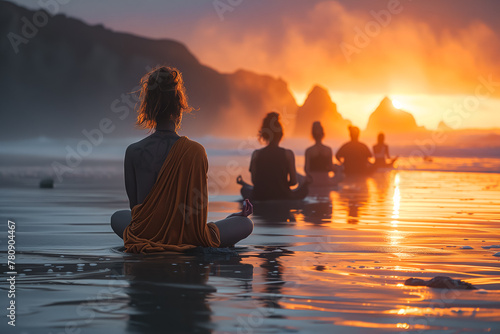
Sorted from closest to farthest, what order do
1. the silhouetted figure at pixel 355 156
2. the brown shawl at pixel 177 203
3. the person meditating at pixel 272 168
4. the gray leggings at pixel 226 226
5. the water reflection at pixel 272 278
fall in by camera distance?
the water reflection at pixel 272 278, the brown shawl at pixel 177 203, the gray leggings at pixel 226 226, the person meditating at pixel 272 168, the silhouetted figure at pixel 355 156

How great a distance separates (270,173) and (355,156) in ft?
36.1

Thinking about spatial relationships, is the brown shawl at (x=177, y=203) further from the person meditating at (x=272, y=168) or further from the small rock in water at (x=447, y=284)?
the person meditating at (x=272, y=168)

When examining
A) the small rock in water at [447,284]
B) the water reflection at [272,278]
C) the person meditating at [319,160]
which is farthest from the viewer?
the person meditating at [319,160]

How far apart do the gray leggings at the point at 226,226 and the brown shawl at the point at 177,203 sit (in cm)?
39

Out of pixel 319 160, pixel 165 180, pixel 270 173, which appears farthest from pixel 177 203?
pixel 319 160

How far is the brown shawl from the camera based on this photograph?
267 inches

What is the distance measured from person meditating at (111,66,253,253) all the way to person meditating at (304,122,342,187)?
1055 cm

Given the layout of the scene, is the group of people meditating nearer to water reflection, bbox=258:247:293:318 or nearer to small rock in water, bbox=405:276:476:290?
water reflection, bbox=258:247:293:318

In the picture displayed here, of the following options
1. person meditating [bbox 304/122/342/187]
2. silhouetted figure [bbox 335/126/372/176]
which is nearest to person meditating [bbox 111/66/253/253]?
person meditating [bbox 304/122/342/187]

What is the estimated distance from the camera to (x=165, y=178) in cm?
677

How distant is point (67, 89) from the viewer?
16425 centimetres

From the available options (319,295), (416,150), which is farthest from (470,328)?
(416,150)

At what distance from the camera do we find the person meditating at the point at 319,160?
1753 cm

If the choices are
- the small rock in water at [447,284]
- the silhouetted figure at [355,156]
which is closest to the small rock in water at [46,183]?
the silhouetted figure at [355,156]
